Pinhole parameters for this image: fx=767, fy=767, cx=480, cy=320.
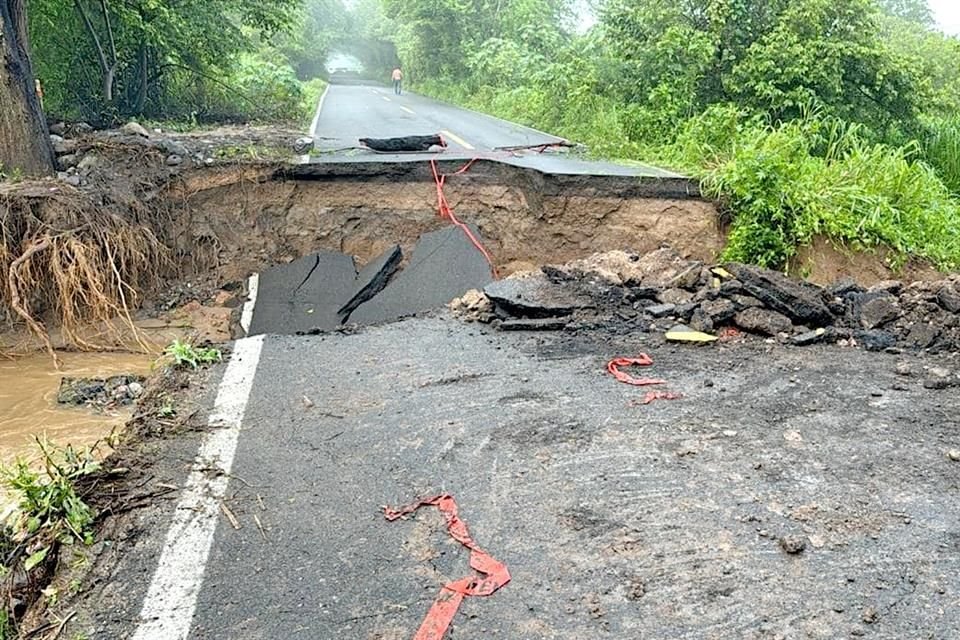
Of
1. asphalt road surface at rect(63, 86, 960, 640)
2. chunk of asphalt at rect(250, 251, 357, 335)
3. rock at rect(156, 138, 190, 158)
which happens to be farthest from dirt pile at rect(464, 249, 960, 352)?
Result: rock at rect(156, 138, 190, 158)

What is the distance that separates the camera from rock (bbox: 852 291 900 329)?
5574mm

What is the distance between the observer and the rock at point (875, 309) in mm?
5574

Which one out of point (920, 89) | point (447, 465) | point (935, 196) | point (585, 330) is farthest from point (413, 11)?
point (447, 465)

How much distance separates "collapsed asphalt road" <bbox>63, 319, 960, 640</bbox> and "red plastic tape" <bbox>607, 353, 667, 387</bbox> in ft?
0.27

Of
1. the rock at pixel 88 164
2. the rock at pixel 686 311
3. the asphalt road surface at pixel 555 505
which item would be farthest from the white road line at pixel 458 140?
the asphalt road surface at pixel 555 505

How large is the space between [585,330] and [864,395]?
191cm

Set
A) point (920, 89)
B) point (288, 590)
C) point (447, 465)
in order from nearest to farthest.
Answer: point (288, 590) < point (447, 465) < point (920, 89)

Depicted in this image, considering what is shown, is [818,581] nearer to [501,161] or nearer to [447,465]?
[447,465]

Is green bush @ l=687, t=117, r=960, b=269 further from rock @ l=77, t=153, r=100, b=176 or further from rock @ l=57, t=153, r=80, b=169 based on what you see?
rock @ l=57, t=153, r=80, b=169

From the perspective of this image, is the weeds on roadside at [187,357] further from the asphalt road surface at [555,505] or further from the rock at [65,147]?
the rock at [65,147]

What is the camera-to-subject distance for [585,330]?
18.4 feet

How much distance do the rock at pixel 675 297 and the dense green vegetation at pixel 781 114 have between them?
1684 mm

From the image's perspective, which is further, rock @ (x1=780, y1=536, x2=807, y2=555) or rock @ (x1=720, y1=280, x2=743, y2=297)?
rock @ (x1=720, y1=280, x2=743, y2=297)

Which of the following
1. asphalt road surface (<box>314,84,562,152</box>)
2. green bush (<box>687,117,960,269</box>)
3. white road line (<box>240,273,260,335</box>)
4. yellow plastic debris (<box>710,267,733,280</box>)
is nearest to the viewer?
yellow plastic debris (<box>710,267,733,280</box>)
